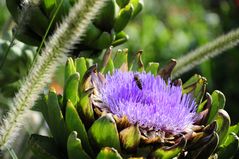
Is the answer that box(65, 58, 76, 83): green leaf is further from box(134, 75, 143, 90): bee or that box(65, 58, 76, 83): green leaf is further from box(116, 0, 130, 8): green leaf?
box(116, 0, 130, 8): green leaf

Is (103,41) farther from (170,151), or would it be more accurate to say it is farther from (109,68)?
(170,151)

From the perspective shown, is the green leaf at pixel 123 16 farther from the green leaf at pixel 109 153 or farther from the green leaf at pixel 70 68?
the green leaf at pixel 109 153

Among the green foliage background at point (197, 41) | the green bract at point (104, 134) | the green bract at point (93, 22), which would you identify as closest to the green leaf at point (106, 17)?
the green bract at point (93, 22)

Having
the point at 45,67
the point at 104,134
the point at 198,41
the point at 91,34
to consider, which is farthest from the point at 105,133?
the point at 198,41

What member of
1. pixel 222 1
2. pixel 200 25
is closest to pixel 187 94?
pixel 200 25

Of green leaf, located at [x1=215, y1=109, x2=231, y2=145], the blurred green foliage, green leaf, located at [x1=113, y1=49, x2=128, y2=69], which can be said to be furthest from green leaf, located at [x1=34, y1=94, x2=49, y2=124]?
the blurred green foliage

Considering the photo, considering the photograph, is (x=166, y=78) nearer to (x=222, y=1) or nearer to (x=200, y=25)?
(x=200, y=25)
